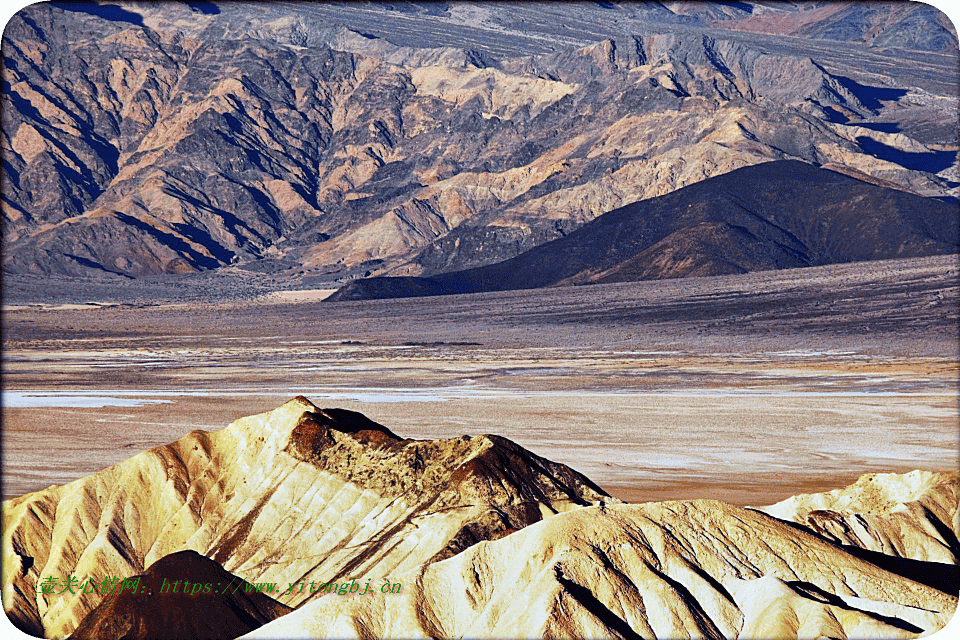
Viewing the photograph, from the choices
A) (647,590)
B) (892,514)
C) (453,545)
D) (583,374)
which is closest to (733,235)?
(583,374)

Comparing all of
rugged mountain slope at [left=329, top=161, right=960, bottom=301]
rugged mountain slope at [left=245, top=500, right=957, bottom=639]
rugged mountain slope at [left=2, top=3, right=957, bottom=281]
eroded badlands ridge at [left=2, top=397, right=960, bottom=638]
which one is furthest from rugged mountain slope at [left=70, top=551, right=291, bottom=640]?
rugged mountain slope at [left=2, top=3, right=957, bottom=281]

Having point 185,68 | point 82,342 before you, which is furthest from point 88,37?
point 82,342

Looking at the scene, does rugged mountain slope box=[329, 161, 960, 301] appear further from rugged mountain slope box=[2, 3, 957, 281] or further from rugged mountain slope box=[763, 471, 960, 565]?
rugged mountain slope box=[763, 471, 960, 565]

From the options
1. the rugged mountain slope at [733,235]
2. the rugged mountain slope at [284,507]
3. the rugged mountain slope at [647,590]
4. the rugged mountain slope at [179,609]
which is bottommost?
the rugged mountain slope at [733,235]

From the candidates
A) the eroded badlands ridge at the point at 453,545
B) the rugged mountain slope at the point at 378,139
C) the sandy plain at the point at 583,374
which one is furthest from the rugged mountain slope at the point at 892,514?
the rugged mountain slope at the point at 378,139

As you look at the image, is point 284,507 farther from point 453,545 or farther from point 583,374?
point 583,374

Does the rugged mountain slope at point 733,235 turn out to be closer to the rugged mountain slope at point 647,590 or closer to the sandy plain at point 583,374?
the sandy plain at point 583,374

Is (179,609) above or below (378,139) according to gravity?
above
